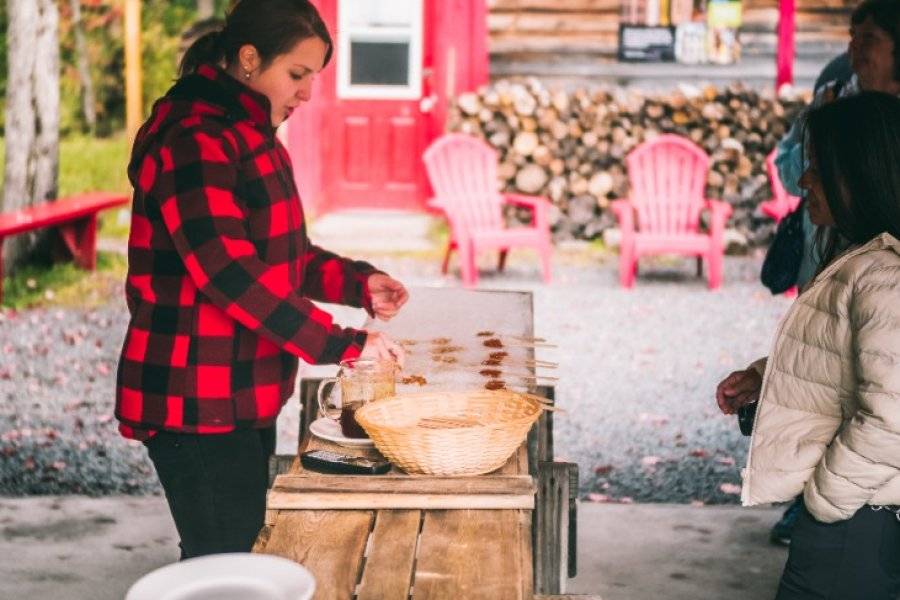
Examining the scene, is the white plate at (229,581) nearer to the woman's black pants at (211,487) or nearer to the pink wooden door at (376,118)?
the woman's black pants at (211,487)

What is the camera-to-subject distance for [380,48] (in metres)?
12.4

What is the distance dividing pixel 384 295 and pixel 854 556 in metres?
1.34

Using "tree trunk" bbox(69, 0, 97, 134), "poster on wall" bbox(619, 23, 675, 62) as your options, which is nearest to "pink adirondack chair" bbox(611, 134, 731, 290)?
"poster on wall" bbox(619, 23, 675, 62)

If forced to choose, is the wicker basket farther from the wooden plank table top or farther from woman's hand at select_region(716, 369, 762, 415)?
woman's hand at select_region(716, 369, 762, 415)

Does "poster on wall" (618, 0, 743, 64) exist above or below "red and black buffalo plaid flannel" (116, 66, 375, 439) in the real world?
above

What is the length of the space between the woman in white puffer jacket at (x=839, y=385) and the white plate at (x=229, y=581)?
1190 millimetres

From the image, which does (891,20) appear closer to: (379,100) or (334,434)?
(334,434)

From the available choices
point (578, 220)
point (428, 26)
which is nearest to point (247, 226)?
point (578, 220)

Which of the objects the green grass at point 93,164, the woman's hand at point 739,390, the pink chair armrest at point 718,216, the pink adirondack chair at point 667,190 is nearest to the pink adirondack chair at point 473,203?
the pink adirondack chair at point 667,190

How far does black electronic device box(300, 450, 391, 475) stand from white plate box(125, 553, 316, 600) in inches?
21.2

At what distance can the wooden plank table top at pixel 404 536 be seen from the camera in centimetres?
214

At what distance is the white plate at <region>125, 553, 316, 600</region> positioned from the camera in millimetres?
1920

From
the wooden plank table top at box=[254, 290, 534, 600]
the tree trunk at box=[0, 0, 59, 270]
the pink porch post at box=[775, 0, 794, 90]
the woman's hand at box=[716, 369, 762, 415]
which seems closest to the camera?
the wooden plank table top at box=[254, 290, 534, 600]

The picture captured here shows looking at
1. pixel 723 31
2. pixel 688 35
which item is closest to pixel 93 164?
pixel 688 35
